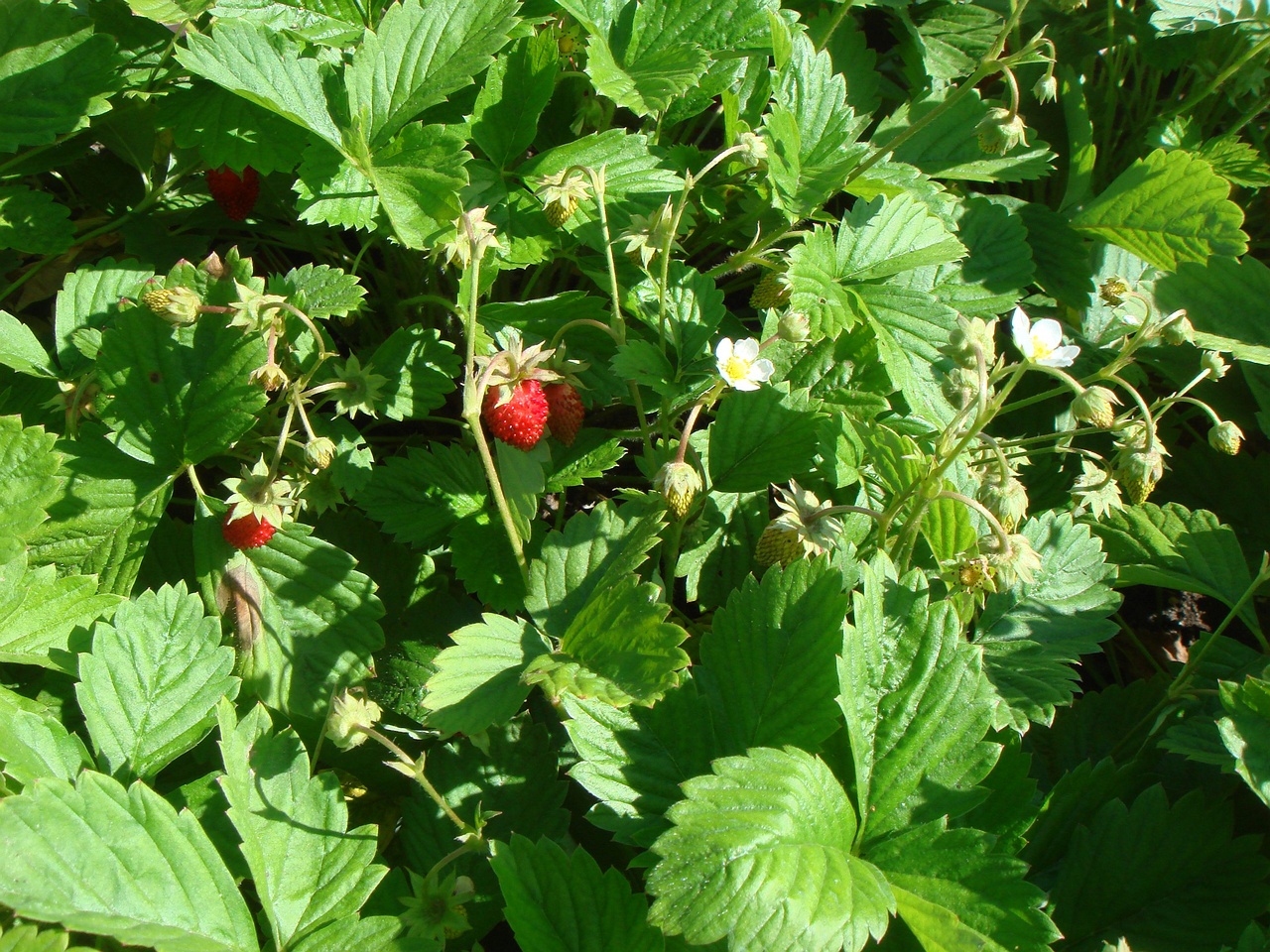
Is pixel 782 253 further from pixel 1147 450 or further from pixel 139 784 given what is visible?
pixel 139 784

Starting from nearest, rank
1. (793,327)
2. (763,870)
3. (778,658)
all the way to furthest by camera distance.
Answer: (763,870) < (778,658) < (793,327)

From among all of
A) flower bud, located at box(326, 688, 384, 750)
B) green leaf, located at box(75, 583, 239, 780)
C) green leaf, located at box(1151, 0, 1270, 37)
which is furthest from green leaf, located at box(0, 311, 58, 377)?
green leaf, located at box(1151, 0, 1270, 37)

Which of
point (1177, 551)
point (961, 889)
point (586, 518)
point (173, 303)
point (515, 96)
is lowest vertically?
point (1177, 551)

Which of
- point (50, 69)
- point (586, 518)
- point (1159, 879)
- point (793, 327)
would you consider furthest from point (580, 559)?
point (50, 69)

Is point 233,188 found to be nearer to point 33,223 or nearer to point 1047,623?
point 33,223

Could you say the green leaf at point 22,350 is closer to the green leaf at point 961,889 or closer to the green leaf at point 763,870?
the green leaf at point 763,870

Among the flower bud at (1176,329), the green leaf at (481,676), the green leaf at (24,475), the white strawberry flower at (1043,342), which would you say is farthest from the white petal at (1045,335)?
the green leaf at (24,475)

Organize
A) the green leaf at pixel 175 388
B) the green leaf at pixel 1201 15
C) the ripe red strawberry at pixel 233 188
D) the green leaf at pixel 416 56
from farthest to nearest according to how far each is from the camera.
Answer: the green leaf at pixel 1201 15 → the ripe red strawberry at pixel 233 188 → the green leaf at pixel 416 56 → the green leaf at pixel 175 388
